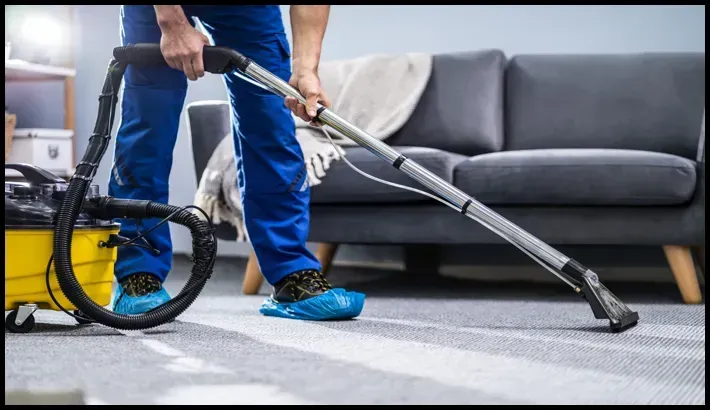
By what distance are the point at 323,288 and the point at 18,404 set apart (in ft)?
2.35

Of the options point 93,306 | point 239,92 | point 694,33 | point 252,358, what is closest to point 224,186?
point 239,92

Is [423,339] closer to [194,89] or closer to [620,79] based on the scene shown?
[620,79]

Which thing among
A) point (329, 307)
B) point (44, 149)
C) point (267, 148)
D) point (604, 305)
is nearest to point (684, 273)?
point (604, 305)

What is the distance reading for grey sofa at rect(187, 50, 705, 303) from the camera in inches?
72.9

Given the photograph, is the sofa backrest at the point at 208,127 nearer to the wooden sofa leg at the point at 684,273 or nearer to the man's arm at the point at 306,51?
the man's arm at the point at 306,51

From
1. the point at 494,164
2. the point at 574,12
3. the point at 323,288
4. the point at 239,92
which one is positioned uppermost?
the point at 574,12

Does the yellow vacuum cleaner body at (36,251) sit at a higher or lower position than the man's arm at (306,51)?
lower

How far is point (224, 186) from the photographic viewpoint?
6.77 feet

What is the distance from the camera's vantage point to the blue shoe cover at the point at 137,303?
1.42m

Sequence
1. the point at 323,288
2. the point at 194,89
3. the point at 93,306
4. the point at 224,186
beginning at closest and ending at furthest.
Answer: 1. the point at 93,306
2. the point at 323,288
3. the point at 224,186
4. the point at 194,89

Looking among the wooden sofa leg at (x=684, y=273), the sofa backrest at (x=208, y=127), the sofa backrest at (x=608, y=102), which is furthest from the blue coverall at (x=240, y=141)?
the sofa backrest at (x=608, y=102)

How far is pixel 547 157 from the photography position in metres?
1.89

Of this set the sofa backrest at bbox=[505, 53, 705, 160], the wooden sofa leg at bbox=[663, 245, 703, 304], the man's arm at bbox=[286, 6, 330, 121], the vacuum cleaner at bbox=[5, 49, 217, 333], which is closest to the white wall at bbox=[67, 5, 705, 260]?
the sofa backrest at bbox=[505, 53, 705, 160]

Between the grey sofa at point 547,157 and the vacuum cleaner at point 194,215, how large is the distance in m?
0.53
